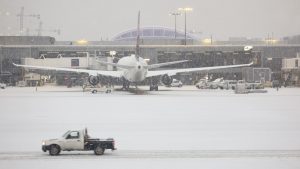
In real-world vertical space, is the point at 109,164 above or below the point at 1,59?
below

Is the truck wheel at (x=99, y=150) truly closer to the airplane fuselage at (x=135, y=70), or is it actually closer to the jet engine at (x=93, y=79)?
the airplane fuselage at (x=135, y=70)

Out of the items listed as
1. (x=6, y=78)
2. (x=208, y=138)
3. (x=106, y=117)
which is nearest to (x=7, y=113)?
(x=106, y=117)

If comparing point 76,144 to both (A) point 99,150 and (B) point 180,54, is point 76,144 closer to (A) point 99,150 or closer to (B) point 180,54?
(A) point 99,150

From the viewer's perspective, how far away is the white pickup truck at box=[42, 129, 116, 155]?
22.9 meters

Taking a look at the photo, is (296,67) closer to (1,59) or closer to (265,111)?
(1,59)

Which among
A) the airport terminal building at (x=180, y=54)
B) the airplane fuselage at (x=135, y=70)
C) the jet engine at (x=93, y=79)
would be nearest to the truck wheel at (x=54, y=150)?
the airplane fuselage at (x=135, y=70)

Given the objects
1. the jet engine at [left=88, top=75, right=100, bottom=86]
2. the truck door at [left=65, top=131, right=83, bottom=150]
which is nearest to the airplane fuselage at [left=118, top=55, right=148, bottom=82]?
the jet engine at [left=88, top=75, right=100, bottom=86]

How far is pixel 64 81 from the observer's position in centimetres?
13638

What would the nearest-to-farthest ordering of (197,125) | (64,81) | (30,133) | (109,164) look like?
(109,164), (30,133), (197,125), (64,81)

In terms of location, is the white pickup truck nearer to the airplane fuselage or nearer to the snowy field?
the snowy field

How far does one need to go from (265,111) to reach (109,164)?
2630 cm

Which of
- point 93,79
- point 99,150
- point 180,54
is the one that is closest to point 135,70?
point 93,79

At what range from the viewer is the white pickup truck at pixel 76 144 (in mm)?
22922

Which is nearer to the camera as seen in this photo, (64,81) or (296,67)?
(296,67)
